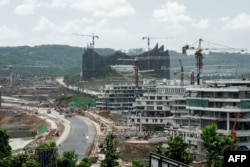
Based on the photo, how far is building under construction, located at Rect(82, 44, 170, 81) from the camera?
143250mm

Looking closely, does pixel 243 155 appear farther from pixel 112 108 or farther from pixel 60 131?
pixel 112 108

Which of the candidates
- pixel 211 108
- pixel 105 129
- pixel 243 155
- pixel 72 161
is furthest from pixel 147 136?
pixel 243 155

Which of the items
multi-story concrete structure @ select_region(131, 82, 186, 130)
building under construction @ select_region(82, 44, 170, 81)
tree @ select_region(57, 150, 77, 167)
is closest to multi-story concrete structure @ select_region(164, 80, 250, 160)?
multi-story concrete structure @ select_region(131, 82, 186, 130)

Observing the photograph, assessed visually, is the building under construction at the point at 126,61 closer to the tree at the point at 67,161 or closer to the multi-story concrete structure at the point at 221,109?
the multi-story concrete structure at the point at 221,109

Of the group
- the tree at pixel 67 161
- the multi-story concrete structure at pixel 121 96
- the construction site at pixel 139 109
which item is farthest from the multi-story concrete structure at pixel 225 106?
the multi-story concrete structure at pixel 121 96

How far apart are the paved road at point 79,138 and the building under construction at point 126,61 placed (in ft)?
193

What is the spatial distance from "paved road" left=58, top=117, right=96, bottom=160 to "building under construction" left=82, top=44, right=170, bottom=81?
58.9 meters

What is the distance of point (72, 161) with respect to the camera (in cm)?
3073

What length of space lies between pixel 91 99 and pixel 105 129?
4128 cm

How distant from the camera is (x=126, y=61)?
152125 mm

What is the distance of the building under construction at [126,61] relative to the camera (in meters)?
143

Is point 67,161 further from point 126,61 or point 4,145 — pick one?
point 126,61

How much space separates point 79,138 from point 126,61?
87.8 metres

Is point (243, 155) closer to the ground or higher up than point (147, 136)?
higher up
